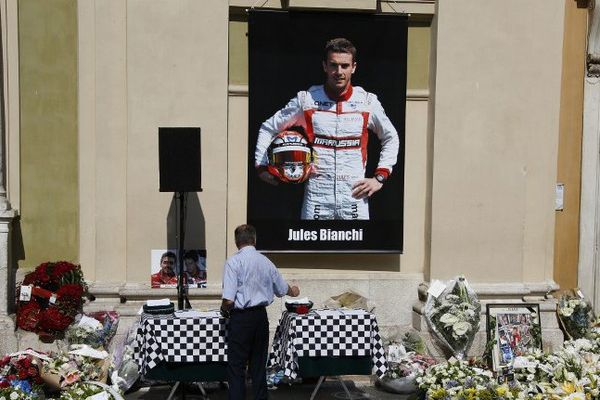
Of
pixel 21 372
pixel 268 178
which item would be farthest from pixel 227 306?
pixel 268 178

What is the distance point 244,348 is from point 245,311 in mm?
337

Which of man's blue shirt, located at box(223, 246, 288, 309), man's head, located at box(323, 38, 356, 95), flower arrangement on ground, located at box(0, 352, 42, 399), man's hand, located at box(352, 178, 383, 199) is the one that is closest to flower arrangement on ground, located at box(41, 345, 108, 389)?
flower arrangement on ground, located at box(0, 352, 42, 399)

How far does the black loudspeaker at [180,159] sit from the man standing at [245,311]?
139 cm

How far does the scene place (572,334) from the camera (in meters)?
10.2

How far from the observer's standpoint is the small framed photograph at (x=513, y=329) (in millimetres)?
9297

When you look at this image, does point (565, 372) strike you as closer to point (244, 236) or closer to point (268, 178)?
point (244, 236)

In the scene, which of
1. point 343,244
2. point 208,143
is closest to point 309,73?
point 208,143

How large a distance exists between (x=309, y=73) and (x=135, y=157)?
2220mm

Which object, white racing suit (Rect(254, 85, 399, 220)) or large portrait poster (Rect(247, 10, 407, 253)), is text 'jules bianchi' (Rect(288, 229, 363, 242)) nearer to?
large portrait poster (Rect(247, 10, 407, 253))

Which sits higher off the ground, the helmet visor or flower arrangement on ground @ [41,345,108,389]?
the helmet visor

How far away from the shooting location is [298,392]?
882 cm

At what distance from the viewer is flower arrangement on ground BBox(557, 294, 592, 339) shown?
1009cm

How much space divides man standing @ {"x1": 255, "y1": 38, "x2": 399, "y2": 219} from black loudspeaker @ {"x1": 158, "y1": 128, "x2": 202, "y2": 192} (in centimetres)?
115

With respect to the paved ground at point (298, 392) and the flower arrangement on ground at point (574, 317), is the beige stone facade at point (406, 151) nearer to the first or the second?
the flower arrangement on ground at point (574, 317)
